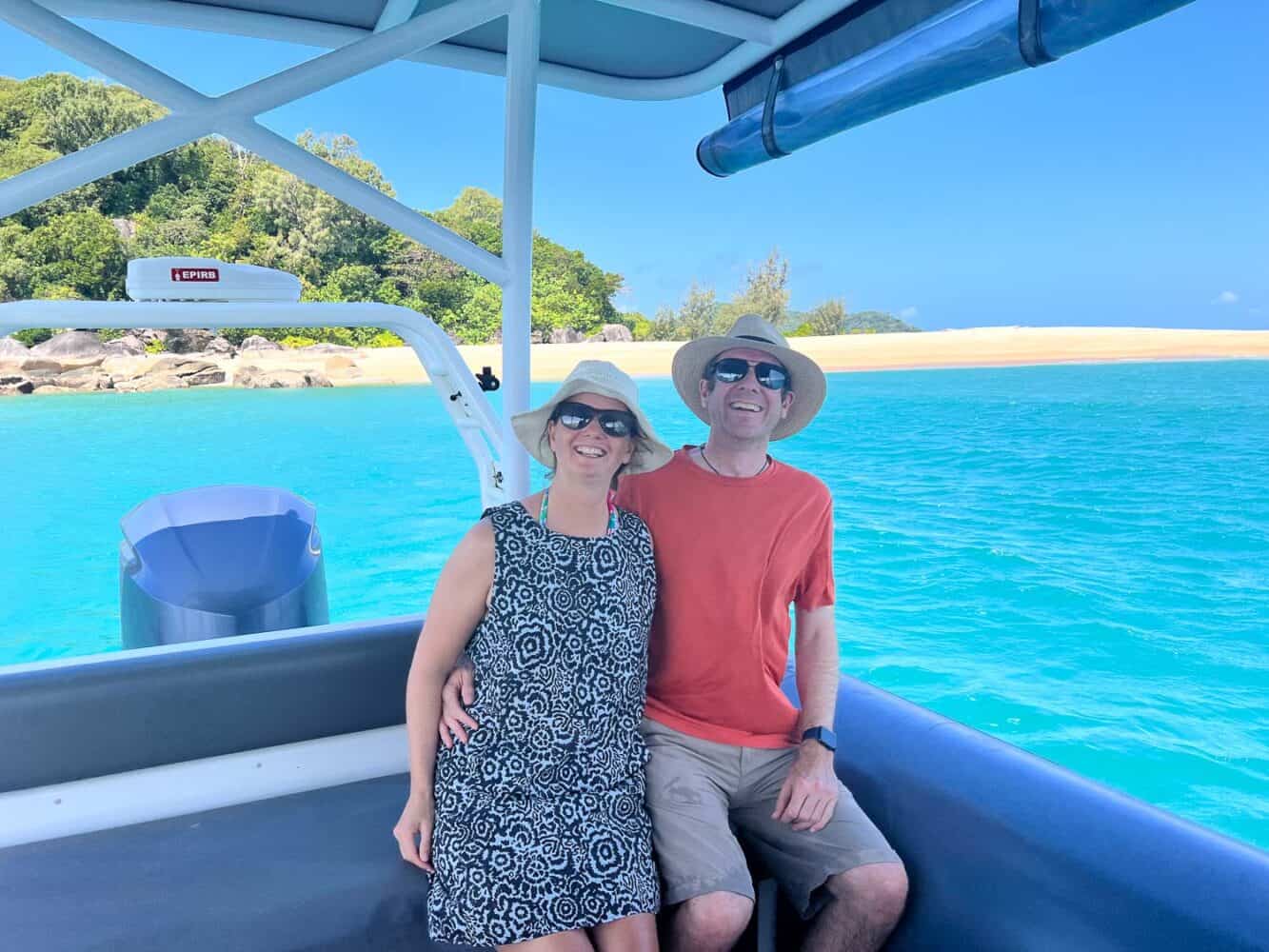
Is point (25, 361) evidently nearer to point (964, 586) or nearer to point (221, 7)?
point (964, 586)

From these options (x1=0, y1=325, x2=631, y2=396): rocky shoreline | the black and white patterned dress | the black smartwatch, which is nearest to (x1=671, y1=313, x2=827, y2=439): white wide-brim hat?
the black and white patterned dress

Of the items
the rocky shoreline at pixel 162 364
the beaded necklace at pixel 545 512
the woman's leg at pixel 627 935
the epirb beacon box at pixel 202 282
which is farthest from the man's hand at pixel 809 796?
the rocky shoreline at pixel 162 364

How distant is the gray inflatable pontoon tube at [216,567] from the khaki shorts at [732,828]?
1.22 m

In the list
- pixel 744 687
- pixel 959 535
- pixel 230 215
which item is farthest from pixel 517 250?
pixel 230 215

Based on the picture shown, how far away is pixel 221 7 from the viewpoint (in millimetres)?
2070

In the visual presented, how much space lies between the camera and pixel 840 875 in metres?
1.24

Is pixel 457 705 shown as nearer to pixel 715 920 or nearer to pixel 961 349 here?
pixel 715 920

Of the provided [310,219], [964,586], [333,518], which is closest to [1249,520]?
[964,586]

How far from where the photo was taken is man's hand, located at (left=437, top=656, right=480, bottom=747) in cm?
124

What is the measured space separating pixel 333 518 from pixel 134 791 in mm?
10647

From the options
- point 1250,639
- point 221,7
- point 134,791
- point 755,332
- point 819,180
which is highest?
point 819,180

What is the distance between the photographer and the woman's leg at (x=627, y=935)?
1.16 m

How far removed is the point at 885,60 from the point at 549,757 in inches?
50.6

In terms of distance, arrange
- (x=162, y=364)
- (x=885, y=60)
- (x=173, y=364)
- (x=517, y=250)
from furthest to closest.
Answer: (x=173, y=364), (x=162, y=364), (x=517, y=250), (x=885, y=60)
